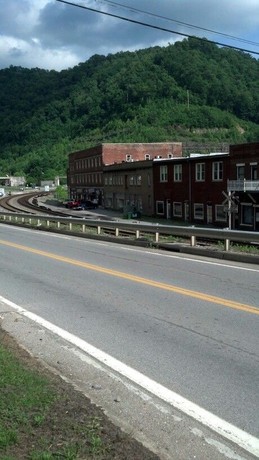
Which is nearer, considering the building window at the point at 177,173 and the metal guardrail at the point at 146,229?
the metal guardrail at the point at 146,229

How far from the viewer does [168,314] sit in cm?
853

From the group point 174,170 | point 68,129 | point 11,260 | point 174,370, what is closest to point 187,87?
point 68,129

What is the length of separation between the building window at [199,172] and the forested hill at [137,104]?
57.8 m

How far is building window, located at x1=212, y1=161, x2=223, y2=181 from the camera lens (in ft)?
161

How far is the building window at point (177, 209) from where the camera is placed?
5600cm

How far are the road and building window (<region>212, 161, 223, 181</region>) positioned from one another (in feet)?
111

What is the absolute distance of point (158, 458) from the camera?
12.5 ft

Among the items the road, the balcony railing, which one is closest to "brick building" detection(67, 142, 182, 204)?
the balcony railing

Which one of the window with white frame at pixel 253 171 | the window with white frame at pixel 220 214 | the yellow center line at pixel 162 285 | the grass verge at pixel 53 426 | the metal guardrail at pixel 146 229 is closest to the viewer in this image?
the grass verge at pixel 53 426

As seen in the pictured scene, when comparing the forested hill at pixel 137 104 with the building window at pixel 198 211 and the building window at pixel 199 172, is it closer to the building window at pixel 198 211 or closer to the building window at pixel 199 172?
the building window at pixel 199 172

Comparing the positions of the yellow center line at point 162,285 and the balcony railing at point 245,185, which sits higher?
the balcony railing at point 245,185

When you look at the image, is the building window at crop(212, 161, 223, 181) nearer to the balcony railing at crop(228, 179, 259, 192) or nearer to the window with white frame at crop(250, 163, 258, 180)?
the balcony railing at crop(228, 179, 259, 192)

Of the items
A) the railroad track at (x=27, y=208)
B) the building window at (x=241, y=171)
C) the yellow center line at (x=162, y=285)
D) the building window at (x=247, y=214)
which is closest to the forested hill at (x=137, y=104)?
the railroad track at (x=27, y=208)

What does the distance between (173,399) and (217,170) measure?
1797 inches
